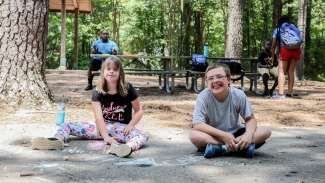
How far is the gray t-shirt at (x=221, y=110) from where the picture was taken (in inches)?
185

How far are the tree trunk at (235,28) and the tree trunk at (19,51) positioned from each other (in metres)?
8.41

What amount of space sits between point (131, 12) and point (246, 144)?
97.8 ft

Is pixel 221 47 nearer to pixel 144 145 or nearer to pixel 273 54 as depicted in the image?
pixel 273 54

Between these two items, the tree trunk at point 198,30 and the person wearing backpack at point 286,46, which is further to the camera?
the tree trunk at point 198,30

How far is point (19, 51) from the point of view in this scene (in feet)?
24.1

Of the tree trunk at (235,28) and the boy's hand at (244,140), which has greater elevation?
the tree trunk at (235,28)

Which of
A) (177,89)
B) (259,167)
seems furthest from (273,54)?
(259,167)

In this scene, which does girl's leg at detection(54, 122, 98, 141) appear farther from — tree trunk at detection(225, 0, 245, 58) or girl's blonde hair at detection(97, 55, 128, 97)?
tree trunk at detection(225, 0, 245, 58)

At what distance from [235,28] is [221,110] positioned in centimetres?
1058

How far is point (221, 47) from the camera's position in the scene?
132 ft

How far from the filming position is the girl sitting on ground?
16.6 feet

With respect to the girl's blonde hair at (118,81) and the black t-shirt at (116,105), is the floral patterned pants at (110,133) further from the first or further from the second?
the girl's blonde hair at (118,81)

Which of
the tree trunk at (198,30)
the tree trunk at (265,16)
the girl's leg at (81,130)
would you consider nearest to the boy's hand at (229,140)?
the girl's leg at (81,130)

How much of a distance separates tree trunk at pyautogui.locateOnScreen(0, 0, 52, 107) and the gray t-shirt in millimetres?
3378
